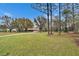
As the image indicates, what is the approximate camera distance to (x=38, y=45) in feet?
10.6

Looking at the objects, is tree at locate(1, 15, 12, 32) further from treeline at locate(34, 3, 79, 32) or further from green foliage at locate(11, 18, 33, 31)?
treeline at locate(34, 3, 79, 32)

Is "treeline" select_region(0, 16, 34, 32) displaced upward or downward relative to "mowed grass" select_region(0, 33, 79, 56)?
upward

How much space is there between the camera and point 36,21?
3.24 meters

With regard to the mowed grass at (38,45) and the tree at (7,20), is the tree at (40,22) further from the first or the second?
the tree at (7,20)

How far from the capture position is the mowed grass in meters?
3.22

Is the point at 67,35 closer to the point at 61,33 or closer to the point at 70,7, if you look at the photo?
Answer: the point at 61,33

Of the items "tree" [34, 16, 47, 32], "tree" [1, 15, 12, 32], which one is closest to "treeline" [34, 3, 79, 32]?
"tree" [34, 16, 47, 32]

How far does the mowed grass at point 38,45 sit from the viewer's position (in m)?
3.22

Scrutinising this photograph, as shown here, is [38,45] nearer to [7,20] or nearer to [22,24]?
[22,24]

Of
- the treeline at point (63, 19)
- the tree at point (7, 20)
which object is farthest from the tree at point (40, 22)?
the tree at point (7, 20)

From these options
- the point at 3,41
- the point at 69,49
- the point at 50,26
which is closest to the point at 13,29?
the point at 3,41

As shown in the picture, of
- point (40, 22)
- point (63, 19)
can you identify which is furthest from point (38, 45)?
point (63, 19)

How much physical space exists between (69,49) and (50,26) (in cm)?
33

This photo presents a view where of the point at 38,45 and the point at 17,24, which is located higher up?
the point at 17,24
